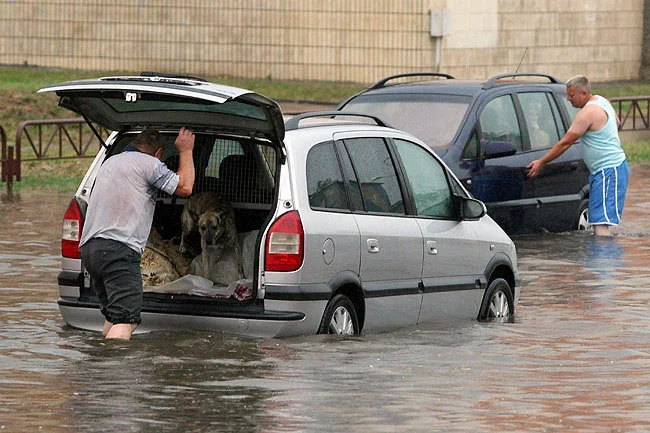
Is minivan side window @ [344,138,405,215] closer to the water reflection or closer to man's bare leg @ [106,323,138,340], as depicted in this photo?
man's bare leg @ [106,323,138,340]

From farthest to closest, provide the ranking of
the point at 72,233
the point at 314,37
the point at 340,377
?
the point at 314,37, the point at 72,233, the point at 340,377

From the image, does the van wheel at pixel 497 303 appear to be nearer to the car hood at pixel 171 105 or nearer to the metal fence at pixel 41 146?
the car hood at pixel 171 105

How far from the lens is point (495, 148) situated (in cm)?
1516

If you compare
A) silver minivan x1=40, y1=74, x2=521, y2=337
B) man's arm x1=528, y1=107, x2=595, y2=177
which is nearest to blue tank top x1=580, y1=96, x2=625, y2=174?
man's arm x1=528, y1=107, x2=595, y2=177

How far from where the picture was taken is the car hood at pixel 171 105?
920 cm

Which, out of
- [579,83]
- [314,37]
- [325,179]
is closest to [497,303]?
[325,179]

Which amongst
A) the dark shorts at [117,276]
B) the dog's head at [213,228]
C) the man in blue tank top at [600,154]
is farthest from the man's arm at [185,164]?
the man in blue tank top at [600,154]

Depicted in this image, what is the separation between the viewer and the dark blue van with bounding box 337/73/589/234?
15.2 m

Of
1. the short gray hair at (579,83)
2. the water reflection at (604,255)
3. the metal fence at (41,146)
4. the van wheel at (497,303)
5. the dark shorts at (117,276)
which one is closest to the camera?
the dark shorts at (117,276)

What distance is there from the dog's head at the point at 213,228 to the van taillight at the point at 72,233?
0.76 m

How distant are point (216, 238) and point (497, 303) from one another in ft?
8.25

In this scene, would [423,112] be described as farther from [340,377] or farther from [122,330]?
[340,377]

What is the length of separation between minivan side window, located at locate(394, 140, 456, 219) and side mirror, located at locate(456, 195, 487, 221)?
0.19 ft

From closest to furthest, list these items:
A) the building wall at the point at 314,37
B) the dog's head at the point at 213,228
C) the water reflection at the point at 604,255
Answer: the dog's head at the point at 213,228 < the water reflection at the point at 604,255 < the building wall at the point at 314,37
